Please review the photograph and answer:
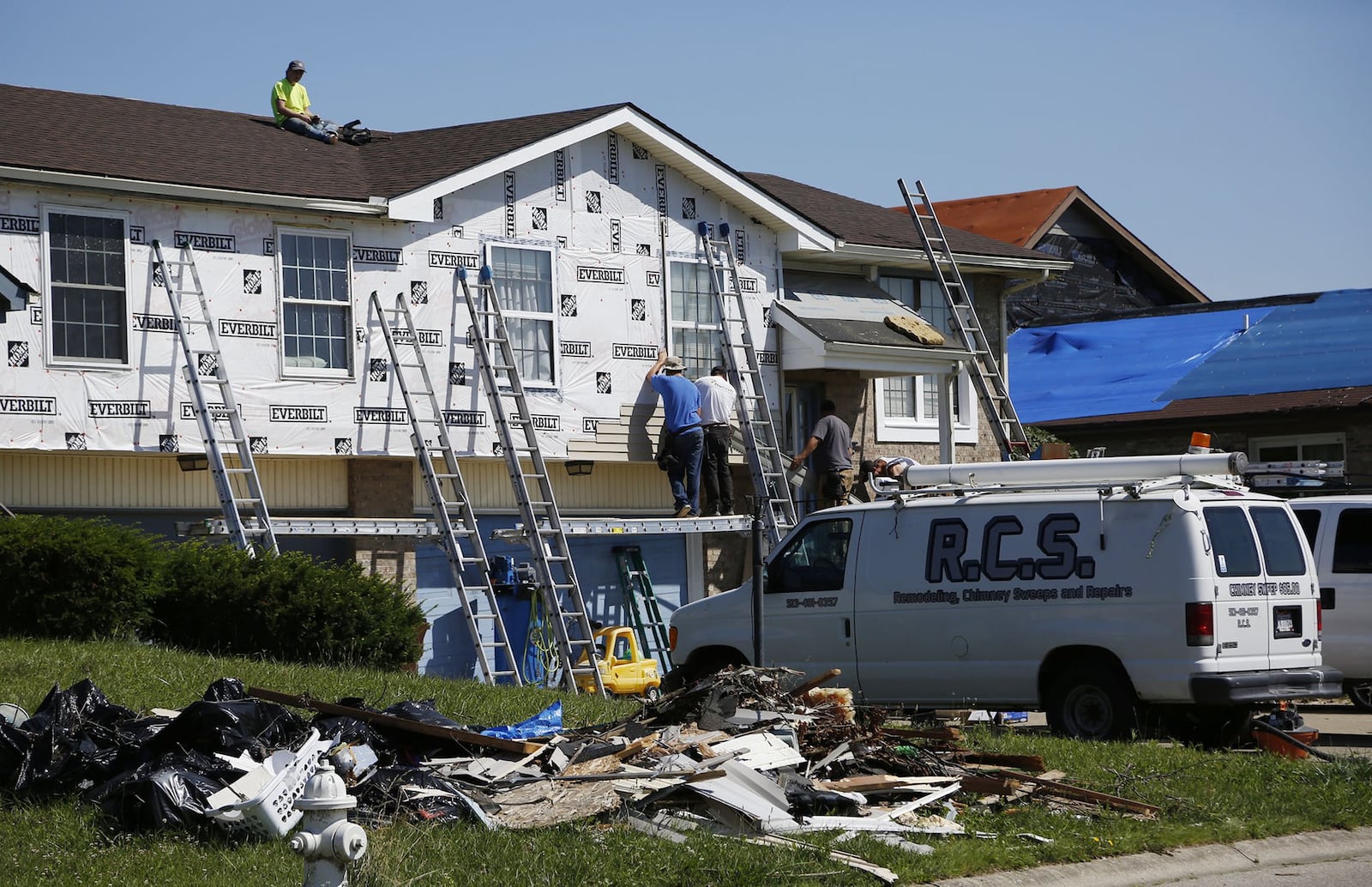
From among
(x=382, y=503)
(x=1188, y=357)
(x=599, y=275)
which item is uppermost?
(x=599, y=275)

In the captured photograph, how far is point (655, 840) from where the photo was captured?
27.4ft

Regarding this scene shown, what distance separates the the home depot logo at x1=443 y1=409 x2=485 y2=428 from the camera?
19.9 meters

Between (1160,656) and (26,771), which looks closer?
(26,771)

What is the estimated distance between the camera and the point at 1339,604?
15.8 metres

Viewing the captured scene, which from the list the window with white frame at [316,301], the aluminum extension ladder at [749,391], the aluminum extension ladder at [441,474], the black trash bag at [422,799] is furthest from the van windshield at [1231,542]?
the window with white frame at [316,301]

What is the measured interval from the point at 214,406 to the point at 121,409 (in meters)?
0.98

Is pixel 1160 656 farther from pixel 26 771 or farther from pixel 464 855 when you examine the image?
pixel 26 771

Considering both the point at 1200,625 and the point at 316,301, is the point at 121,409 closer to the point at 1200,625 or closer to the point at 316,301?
the point at 316,301

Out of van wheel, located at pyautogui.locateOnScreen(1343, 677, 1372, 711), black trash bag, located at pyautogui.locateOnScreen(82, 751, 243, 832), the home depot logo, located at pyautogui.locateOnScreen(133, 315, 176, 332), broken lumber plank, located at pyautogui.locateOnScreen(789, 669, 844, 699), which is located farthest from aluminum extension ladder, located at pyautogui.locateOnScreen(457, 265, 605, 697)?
black trash bag, located at pyautogui.locateOnScreen(82, 751, 243, 832)

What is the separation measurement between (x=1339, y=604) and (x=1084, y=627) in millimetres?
4179

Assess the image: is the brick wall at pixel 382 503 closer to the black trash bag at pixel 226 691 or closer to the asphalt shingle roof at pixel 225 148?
the asphalt shingle roof at pixel 225 148

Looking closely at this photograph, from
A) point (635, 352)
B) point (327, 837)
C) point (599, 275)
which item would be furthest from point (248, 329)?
point (327, 837)

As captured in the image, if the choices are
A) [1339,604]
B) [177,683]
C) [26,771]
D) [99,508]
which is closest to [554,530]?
[99,508]

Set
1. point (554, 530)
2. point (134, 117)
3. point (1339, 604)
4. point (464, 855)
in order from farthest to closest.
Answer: point (134, 117)
point (554, 530)
point (1339, 604)
point (464, 855)
